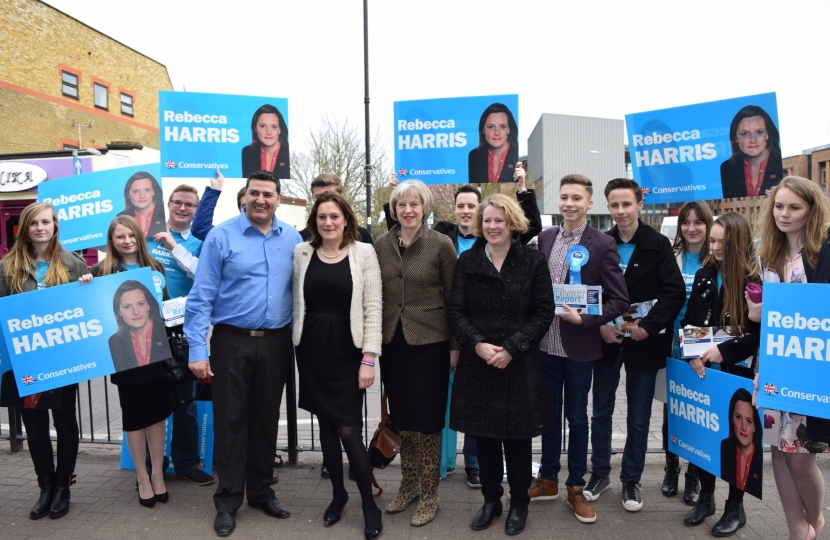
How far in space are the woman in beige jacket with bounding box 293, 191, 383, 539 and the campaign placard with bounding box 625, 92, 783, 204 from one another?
9.01ft

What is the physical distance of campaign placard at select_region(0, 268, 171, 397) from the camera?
3.77m

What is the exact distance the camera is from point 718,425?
354 cm

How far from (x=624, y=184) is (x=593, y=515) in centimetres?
221

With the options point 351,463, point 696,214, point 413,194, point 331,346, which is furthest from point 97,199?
point 696,214

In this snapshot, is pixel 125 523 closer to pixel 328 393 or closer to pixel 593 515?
pixel 328 393

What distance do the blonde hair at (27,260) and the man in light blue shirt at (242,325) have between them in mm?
1034

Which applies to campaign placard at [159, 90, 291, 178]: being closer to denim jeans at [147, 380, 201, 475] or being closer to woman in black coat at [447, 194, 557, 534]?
denim jeans at [147, 380, 201, 475]

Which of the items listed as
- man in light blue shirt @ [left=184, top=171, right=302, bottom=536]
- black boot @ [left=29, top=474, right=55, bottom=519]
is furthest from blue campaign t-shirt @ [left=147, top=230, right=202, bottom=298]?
black boot @ [left=29, top=474, right=55, bottom=519]

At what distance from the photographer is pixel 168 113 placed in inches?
213

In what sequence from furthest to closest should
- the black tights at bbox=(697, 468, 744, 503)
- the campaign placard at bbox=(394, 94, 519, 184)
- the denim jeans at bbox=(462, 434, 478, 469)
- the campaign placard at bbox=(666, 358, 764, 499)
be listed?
1. the campaign placard at bbox=(394, 94, 519, 184)
2. the denim jeans at bbox=(462, 434, 478, 469)
3. the black tights at bbox=(697, 468, 744, 503)
4. the campaign placard at bbox=(666, 358, 764, 499)

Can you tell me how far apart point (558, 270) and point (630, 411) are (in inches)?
44.2

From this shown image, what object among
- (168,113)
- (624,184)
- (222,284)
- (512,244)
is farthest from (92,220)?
(624,184)

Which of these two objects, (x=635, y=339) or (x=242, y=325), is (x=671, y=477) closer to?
(x=635, y=339)

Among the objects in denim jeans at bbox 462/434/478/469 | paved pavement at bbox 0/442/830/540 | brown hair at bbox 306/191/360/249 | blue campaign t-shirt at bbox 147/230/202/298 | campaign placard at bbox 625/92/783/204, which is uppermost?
campaign placard at bbox 625/92/783/204
